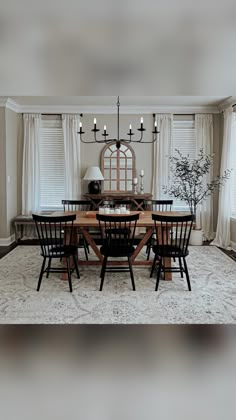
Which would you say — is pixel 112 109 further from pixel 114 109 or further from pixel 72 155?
pixel 72 155

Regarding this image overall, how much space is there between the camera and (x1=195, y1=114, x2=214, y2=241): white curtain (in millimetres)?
7164

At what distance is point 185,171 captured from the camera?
6641 millimetres

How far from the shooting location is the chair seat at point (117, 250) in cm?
406

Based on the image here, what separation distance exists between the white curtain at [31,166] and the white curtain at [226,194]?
3750mm

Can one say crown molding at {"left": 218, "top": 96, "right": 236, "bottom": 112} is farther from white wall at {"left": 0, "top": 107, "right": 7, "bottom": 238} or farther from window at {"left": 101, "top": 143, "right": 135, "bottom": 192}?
white wall at {"left": 0, "top": 107, "right": 7, "bottom": 238}

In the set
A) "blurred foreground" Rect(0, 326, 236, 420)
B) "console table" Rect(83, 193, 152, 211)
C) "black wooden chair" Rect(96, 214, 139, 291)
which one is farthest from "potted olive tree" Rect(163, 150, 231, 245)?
"blurred foreground" Rect(0, 326, 236, 420)

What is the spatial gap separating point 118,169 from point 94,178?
796 millimetres

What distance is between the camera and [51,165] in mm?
7312

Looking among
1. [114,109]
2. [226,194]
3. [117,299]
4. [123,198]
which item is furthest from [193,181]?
[117,299]

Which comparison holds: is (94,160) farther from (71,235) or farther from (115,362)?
(115,362)

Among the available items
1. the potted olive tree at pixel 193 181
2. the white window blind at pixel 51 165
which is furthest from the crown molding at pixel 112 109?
the potted olive tree at pixel 193 181
